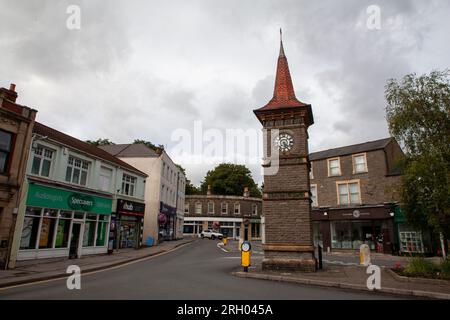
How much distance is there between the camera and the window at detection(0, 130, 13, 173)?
13.4 metres

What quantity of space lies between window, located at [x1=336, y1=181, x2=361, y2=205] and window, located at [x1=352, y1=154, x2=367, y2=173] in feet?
4.06

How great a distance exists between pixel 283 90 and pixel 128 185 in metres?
15.2

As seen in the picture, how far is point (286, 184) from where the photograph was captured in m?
14.7

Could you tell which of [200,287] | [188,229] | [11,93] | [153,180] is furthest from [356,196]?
[188,229]

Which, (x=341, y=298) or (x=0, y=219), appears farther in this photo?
(x=0, y=219)

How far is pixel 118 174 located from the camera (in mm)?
22797

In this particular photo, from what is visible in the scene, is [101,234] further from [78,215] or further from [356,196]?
[356,196]

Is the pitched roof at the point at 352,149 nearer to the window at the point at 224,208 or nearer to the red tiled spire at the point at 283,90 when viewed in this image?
the red tiled spire at the point at 283,90

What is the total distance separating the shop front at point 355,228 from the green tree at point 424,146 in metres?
12.8

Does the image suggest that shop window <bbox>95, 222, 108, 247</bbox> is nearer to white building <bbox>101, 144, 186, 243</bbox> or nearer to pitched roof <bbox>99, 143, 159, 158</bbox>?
white building <bbox>101, 144, 186, 243</bbox>

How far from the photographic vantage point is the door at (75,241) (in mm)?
17686
